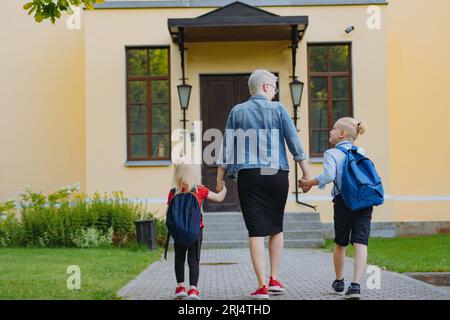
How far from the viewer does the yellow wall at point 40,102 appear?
1697 cm

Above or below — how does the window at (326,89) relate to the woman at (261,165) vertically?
above

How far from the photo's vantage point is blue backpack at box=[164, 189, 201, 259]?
6.35 m

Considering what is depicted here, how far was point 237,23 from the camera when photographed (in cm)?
1398

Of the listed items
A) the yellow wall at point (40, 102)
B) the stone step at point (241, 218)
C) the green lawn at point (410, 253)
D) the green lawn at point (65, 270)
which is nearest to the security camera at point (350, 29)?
the stone step at point (241, 218)

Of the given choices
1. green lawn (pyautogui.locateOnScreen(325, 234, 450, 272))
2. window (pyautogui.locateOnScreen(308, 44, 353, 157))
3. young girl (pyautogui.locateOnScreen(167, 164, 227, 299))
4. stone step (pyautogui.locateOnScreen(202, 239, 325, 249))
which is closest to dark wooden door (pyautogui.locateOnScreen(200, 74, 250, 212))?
window (pyautogui.locateOnScreen(308, 44, 353, 157))

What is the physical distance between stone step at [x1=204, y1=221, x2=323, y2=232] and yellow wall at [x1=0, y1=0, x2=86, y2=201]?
444cm

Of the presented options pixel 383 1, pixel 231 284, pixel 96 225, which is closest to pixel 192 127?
pixel 96 225

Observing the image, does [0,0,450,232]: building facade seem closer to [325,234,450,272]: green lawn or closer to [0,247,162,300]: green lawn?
[325,234,450,272]: green lawn

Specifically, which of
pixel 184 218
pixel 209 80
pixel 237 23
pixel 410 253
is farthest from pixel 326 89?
pixel 184 218

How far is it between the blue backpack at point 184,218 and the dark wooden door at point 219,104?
28.6ft

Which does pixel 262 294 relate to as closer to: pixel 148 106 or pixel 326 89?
pixel 148 106

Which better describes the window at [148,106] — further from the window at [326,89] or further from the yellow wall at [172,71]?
the window at [326,89]

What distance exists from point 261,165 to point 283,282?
1835mm
